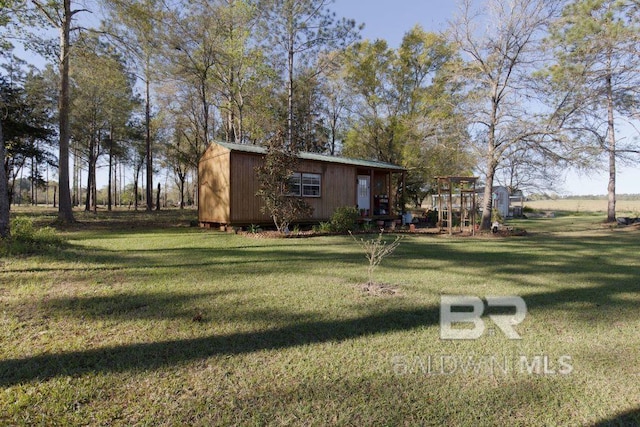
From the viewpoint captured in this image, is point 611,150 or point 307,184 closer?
point 611,150

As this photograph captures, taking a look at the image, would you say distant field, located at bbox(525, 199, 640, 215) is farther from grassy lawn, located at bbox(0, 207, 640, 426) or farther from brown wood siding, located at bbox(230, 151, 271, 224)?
grassy lawn, located at bbox(0, 207, 640, 426)

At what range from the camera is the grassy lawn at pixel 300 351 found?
2025 mm

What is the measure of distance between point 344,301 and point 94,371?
2530 mm

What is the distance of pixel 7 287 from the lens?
4.37 metres

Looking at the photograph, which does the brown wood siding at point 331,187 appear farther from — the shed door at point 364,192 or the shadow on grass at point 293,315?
the shadow on grass at point 293,315

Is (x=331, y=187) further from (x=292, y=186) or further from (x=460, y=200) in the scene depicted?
(x=460, y=200)

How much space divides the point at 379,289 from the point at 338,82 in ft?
67.5

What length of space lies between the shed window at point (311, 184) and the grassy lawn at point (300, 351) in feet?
28.4

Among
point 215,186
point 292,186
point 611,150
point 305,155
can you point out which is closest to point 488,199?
point 611,150

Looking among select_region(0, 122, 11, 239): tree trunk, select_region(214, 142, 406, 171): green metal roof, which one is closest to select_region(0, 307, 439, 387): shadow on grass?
select_region(0, 122, 11, 239): tree trunk

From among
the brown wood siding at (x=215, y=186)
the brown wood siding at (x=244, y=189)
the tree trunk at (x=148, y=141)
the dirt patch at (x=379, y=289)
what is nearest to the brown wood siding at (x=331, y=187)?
the brown wood siding at (x=244, y=189)

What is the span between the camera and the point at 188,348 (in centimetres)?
277

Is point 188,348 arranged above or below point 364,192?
below

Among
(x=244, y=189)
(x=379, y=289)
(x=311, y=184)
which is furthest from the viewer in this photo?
(x=311, y=184)
